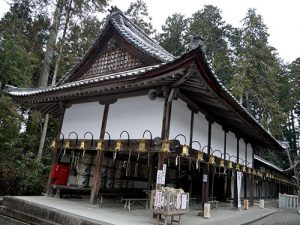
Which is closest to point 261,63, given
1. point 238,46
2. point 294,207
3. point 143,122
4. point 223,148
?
point 238,46

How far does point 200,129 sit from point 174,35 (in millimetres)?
28190

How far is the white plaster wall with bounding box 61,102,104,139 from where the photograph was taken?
11.4 m

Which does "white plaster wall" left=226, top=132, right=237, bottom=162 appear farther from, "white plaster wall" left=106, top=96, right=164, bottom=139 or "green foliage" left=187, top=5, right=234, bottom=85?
"green foliage" left=187, top=5, right=234, bottom=85

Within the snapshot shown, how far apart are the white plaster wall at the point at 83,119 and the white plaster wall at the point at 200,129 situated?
→ 3.77 meters

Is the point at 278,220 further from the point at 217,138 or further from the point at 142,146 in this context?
the point at 142,146

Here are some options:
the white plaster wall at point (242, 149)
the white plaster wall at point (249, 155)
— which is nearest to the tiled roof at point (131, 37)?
the white plaster wall at point (242, 149)

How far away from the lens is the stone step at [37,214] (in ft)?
25.2

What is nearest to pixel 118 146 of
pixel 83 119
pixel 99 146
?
pixel 99 146

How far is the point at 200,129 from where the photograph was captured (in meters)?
11.4

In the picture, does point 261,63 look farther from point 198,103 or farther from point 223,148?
point 198,103

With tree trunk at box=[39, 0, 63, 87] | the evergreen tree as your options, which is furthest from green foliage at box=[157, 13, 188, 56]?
tree trunk at box=[39, 0, 63, 87]

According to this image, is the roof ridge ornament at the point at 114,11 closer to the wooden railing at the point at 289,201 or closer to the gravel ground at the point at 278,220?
the gravel ground at the point at 278,220

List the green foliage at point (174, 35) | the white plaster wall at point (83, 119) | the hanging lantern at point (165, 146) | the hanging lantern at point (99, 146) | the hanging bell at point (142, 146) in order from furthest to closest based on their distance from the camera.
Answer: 1. the green foliage at point (174, 35)
2. the white plaster wall at point (83, 119)
3. the hanging lantern at point (99, 146)
4. the hanging bell at point (142, 146)
5. the hanging lantern at point (165, 146)

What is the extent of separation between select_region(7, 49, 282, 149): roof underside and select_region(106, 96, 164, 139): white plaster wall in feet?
1.55
